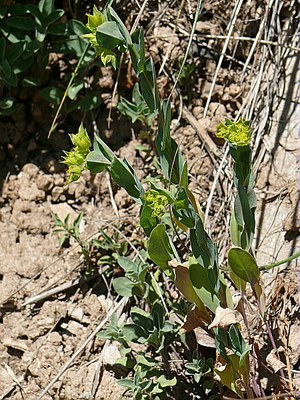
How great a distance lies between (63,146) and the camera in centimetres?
266

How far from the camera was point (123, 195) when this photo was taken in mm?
2508

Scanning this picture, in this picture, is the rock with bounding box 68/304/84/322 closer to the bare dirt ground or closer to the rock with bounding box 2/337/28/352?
the bare dirt ground

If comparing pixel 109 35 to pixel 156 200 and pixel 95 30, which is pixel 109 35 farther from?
pixel 156 200

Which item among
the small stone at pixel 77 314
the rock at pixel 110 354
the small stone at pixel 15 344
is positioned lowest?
the small stone at pixel 15 344

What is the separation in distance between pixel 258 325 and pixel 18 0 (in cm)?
153

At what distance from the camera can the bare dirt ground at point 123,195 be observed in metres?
2.24

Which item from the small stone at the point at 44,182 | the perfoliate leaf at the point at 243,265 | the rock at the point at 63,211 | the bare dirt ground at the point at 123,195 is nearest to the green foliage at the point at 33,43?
the bare dirt ground at the point at 123,195

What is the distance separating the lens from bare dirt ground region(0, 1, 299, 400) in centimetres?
224

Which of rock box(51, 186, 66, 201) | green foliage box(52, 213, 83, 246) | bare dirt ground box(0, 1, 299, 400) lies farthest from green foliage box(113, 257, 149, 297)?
rock box(51, 186, 66, 201)

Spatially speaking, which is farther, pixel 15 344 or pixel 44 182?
pixel 44 182

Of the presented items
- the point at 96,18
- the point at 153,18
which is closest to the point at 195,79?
the point at 153,18

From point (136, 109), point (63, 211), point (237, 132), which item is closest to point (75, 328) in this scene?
point (63, 211)

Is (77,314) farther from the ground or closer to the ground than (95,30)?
closer to the ground

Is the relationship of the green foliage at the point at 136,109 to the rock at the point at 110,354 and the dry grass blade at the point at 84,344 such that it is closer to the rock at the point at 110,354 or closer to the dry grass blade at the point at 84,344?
the dry grass blade at the point at 84,344
